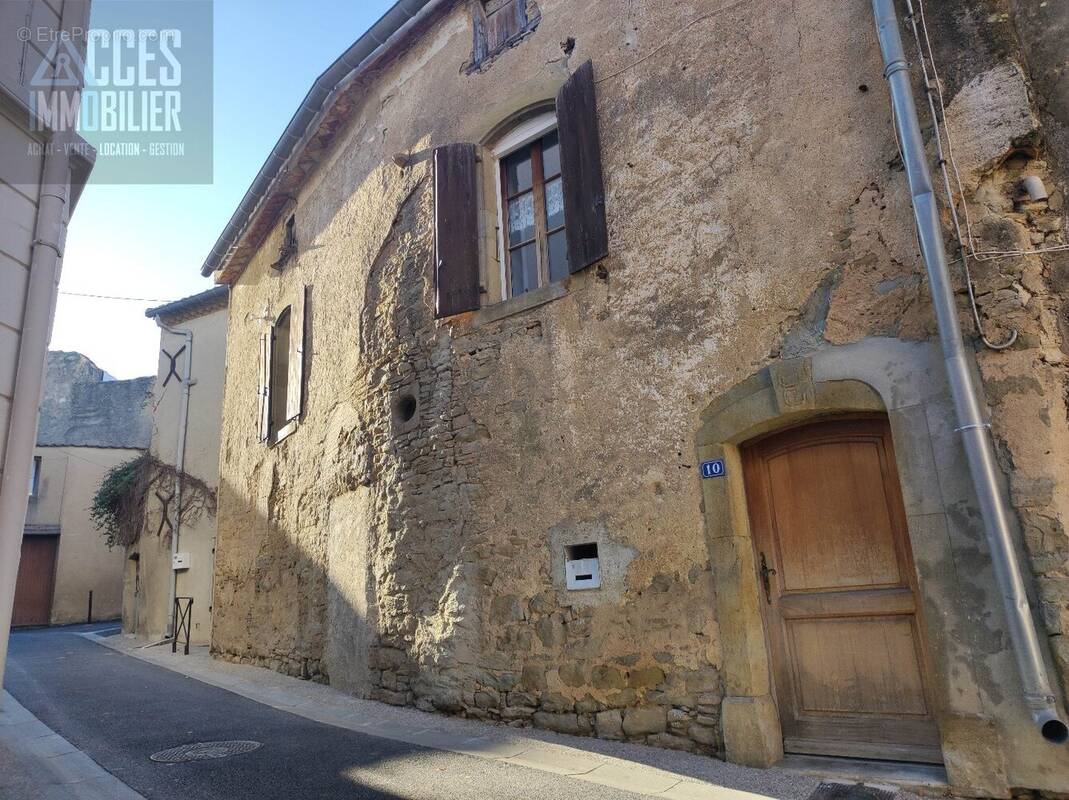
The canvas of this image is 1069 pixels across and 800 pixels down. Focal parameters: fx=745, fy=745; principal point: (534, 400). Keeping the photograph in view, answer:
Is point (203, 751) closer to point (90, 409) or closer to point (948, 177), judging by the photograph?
point (948, 177)

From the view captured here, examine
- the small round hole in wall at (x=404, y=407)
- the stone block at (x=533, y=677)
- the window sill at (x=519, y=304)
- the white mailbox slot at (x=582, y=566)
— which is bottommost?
the stone block at (x=533, y=677)

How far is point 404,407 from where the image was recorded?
6.74 meters

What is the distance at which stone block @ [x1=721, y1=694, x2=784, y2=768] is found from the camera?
403 centimetres

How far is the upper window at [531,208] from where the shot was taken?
6.04 metres

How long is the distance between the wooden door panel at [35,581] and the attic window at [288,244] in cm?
1596

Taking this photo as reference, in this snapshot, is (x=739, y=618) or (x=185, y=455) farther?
(x=185, y=455)

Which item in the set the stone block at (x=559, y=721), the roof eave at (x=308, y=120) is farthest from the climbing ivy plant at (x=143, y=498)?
the stone block at (x=559, y=721)

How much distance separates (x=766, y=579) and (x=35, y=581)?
22771mm

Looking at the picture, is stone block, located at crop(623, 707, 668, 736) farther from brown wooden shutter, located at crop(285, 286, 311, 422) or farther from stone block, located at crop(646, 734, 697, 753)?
brown wooden shutter, located at crop(285, 286, 311, 422)

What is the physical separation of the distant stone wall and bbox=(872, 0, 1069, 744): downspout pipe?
28.6m

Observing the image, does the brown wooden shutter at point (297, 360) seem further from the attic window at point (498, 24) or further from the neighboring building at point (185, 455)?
the neighboring building at point (185, 455)

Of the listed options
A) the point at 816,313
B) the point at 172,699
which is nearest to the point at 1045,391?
the point at 816,313

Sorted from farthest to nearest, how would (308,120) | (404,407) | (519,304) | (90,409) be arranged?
1. (90,409)
2. (308,120)
3. (404,407)
4. (519,304)

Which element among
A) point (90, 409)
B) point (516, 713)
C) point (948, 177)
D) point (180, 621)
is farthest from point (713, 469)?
point (90, 409)
